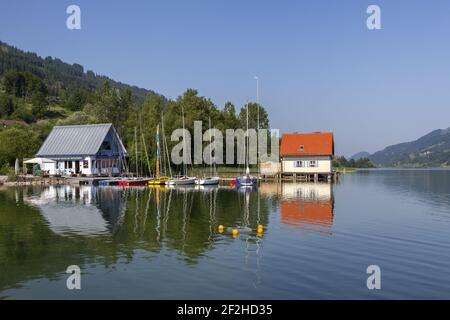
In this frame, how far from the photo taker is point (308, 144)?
8031cm

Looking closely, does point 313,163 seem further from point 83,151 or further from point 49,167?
point 49,167

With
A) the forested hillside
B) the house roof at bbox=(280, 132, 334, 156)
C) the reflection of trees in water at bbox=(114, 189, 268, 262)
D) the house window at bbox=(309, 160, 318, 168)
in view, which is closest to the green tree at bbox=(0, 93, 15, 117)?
the forested hillside

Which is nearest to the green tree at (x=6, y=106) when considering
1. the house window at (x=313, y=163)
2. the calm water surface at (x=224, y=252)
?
the house window at (x=313, y=163)

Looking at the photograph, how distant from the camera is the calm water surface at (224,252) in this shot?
47.8 feet

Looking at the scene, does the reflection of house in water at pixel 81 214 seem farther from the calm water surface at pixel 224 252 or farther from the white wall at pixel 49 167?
the white wall at pixel 49 167

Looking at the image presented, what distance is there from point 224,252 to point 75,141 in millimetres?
66186

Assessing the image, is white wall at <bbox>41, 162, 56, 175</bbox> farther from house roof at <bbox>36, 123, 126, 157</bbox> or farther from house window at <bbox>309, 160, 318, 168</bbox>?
house window at <bbox>309, 160, 318, 168</bbox>

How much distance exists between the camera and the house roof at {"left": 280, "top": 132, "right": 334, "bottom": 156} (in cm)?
7856

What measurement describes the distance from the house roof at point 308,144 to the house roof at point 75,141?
1337 inches

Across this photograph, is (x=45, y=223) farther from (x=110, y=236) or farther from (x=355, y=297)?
(x=355, y=297)

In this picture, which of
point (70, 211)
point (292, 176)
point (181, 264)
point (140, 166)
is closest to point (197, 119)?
point (140, 166)

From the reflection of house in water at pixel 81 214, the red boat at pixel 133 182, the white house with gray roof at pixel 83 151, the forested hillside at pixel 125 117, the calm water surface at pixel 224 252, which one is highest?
the forested hillside at pixel 125 117

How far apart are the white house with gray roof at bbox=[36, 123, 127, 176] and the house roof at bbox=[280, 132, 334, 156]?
32045 millimetres

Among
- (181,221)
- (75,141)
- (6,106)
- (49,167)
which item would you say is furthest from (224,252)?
(6,106)
